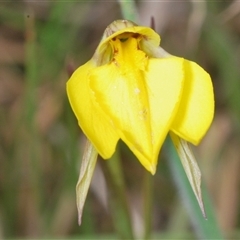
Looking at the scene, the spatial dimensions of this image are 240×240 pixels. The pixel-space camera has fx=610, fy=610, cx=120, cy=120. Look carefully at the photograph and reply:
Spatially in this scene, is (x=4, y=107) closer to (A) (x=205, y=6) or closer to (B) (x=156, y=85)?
(A) (x=205, y=6)

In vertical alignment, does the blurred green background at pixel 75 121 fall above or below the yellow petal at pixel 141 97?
below

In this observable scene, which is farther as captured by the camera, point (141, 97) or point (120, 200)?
point (120, 200)

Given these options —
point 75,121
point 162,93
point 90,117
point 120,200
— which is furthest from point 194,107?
point 75,121

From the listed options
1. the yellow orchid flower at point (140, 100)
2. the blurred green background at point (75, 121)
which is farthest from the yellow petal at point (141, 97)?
the blurred green background at point (75, 121)

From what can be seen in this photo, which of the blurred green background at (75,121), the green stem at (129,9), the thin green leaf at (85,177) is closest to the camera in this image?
the thin green leaf at (85,177)

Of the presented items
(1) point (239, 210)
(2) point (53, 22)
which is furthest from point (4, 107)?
(1) point (239, 210)

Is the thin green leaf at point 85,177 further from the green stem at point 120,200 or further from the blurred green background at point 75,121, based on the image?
the blurred green background at point 75,121

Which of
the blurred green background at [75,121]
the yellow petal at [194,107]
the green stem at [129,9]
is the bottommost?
the blurred green background at [75,121]

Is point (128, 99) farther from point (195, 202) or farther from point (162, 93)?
point (195, 202)
